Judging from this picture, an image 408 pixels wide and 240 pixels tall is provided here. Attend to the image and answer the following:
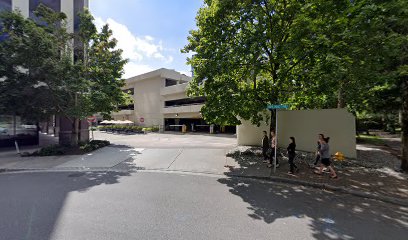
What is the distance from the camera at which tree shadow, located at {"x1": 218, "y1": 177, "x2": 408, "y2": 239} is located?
14.3ft

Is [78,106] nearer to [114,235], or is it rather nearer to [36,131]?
[36,131]

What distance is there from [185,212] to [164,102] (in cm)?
3567

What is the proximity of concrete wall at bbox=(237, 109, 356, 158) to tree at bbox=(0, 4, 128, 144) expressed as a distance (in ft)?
39.0

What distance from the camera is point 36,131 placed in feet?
60.1

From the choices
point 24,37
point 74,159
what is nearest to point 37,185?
point 74,159

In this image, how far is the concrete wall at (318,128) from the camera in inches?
456

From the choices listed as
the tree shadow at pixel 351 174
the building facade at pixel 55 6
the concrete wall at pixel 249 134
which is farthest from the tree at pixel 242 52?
the building facade at pixel 55 6

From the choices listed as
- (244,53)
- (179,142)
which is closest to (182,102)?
(179,142)

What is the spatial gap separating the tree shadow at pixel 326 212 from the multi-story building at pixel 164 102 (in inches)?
1034

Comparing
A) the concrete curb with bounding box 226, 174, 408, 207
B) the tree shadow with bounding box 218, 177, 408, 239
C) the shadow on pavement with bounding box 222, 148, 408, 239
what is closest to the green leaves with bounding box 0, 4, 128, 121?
the shadow on pavement with bounding box 222, 148, 408, 239

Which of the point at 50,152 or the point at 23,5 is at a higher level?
the point at 23,5

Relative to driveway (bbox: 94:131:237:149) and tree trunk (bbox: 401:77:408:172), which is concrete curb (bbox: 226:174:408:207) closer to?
tree trunk (bbox: 401:77:408:172)

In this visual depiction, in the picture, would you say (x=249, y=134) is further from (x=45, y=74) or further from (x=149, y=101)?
(x=149, y=101)

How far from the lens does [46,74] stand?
12266 mm
